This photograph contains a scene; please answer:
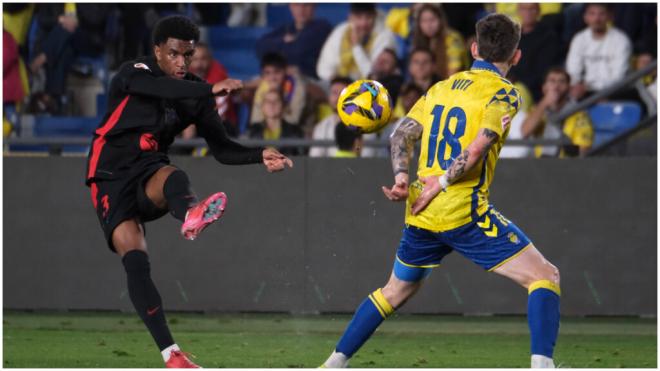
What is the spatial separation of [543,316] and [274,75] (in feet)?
24.4

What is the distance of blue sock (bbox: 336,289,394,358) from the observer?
7773mm

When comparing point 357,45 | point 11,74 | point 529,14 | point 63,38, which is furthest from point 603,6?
point 11,74

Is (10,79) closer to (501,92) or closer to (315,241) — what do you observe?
(315,241)

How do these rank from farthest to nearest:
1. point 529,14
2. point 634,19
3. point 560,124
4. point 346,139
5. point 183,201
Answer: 1. point 634,19
2. point 529,14
3. point 560,124
4. point 346,139
5. point 183,201

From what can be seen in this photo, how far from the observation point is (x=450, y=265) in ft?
42.3

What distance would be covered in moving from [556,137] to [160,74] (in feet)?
18.8

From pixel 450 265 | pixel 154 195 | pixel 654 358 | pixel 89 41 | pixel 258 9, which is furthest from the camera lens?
pixel 258 9

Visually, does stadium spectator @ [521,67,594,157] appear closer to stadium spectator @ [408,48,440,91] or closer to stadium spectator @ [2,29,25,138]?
stadium spectator @ [408,48,440,91]

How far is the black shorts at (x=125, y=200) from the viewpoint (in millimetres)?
8180

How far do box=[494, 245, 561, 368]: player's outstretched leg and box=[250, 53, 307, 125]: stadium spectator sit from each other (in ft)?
22.2

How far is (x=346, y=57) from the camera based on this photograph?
49.3 ft

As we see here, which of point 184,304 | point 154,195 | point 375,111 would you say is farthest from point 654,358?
point 184,304

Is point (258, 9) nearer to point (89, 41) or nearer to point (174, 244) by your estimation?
point (89, 41)

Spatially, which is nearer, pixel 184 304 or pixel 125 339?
pixel 125 339
